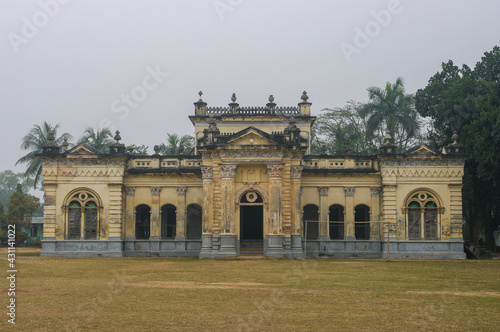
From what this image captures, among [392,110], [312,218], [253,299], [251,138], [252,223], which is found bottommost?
[253,299]

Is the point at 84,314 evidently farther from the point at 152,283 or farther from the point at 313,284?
the point at 313,284

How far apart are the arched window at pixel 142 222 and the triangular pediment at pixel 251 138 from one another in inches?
295

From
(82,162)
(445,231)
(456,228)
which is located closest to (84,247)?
(82,162)

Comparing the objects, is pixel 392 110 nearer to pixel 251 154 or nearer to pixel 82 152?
pixel 251 154

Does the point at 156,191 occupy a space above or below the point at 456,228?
above

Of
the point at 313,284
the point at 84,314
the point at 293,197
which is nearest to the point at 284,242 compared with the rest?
the point at 293,197

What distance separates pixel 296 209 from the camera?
2977 cm

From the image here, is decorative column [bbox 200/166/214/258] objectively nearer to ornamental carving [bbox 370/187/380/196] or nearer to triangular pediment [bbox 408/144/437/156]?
ornamental carving [bbox 370/187/380/196]

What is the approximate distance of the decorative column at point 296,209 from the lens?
29.6 metres

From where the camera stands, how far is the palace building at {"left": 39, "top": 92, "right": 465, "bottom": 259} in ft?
97.9

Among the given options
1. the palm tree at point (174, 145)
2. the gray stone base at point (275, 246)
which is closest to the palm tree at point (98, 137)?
the palm tree at point (174, 145)

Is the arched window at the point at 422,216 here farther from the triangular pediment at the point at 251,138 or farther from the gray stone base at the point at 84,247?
the gray stone base at the point at 84,247

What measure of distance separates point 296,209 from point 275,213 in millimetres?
1238

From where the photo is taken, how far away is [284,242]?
96.2 ft
